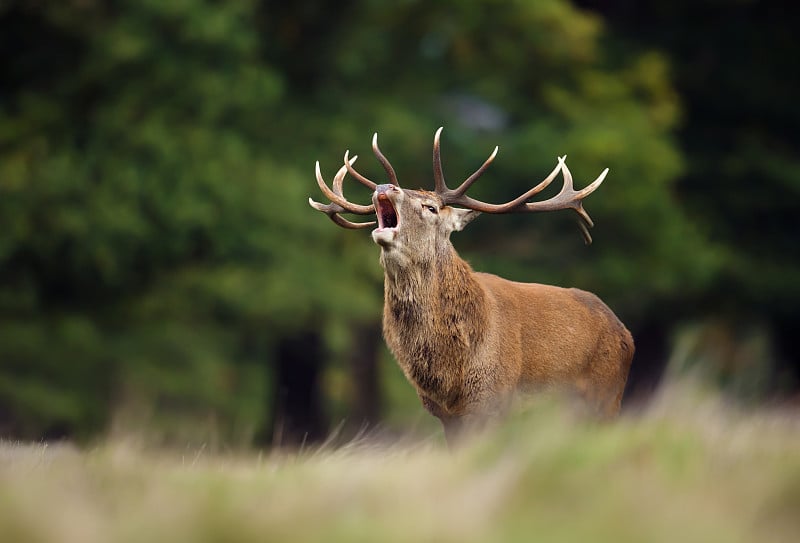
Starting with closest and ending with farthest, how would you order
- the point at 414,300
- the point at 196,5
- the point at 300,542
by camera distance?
the point at 300,542, the point at 414,300, the point at 196,5

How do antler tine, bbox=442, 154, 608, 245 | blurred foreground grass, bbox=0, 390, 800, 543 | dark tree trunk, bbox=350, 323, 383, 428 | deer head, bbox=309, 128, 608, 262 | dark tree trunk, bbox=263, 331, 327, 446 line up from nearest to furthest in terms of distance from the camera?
blurred foreground grass, bbox=0, 390, 800, 543
deer head, bbox=309, 128, 608, 262
antler tine, bbox=442, 154, 608, 245
dark tree trunk, bbox=263, 331, 327, 446
dark tree trunk, bbox=350, 323, 383, 428

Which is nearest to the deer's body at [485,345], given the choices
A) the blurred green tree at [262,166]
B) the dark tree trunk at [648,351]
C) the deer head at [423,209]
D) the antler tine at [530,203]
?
the deer head at [423,209]

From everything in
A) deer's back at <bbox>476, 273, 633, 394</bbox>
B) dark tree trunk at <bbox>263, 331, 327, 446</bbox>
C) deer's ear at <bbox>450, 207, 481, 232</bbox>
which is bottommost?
dark tree trunk at <bbox>263, 331, 327, 446</bbox>

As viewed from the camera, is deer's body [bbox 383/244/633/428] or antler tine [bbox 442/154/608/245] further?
antler tine [bbox 442/154/608/245]

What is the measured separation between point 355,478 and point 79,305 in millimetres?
Answer: 12027

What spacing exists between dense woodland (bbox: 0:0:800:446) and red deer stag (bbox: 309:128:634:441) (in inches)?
260

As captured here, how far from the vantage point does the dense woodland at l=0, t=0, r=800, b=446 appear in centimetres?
1493

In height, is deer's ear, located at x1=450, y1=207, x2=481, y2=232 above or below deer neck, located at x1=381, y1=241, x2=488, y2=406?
above

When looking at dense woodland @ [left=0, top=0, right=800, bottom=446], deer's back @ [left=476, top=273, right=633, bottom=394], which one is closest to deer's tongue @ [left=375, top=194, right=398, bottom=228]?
deer's back @ [left=476, top=273, right=633, bottom=394]

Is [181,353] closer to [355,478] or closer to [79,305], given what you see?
[79,305]

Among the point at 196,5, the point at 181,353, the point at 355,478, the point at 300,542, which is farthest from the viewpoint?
the point at 181,353

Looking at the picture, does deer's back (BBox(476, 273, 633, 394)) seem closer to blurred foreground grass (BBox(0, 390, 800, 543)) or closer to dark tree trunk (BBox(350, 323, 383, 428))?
blurred foreground grass (BBox(0, 390, 800, 543))

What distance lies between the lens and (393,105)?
16547mm

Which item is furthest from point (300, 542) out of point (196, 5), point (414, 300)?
A: point (196, 5)
